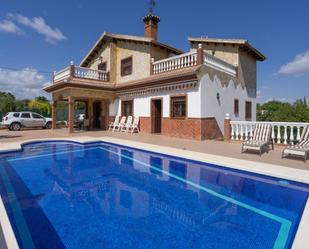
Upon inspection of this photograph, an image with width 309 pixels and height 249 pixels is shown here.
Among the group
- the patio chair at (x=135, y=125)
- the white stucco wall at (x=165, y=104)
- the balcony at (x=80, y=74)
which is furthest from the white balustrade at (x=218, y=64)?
the balcony at (x=80, y=74)

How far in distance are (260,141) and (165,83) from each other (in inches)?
261

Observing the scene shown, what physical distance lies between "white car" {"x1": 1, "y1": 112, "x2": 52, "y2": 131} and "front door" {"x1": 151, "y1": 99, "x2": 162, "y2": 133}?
11956mm

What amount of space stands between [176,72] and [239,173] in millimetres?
7655

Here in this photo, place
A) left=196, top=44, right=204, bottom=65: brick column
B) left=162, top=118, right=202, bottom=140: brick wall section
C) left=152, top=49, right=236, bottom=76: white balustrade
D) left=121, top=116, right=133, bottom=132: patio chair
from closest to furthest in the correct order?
left=196, top=44, right=204, bottom=65: brick column → left=162, top=118, right=202, bottom=140: brick wall section → left=152, top=49, right=236, bottom=76: white balustrade → left=121, top=116, right=133, bottom=132: patio chair

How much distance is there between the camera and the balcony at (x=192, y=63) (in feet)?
36.4

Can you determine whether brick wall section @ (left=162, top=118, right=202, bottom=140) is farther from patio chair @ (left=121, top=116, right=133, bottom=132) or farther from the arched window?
the arched window

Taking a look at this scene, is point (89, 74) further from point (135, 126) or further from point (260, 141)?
point (260, 141)

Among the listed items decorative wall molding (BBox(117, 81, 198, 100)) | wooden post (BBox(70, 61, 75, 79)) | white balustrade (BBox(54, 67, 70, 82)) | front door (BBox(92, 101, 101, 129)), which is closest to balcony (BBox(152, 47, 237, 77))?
decorative wall molding (BBox(117, 81, 198, 100))

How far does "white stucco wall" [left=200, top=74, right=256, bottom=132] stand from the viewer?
1134 cm

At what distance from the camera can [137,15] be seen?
A: 17.6m

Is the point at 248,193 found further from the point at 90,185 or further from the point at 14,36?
the point at 14,36

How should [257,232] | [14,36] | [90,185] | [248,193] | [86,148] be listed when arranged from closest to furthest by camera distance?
1. [257,232]
2. [248,193]
3. [90,185]
4. [86,148]
5. [14,36]

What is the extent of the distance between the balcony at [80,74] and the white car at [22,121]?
14.7ft

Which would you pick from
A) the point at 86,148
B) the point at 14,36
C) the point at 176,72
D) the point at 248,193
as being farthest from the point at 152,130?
the point at 14,36
